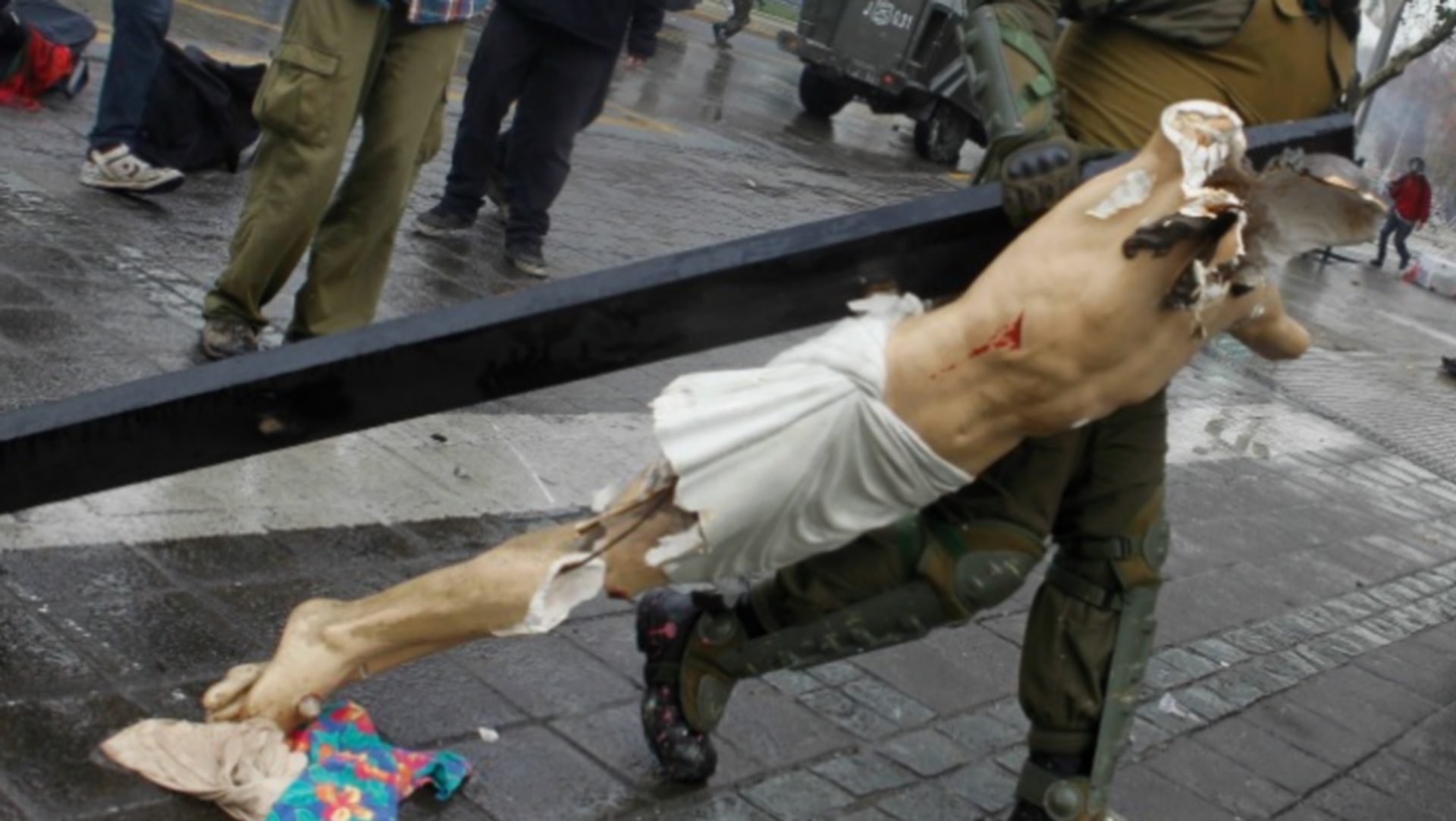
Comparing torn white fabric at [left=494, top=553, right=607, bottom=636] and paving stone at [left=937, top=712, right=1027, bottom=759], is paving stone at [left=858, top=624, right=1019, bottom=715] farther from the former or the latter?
torn white fabric at [left=494, top=553, right=607, bottom=636]

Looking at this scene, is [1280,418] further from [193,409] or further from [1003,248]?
[193,409]

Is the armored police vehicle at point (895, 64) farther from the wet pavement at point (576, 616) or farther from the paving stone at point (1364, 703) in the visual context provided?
the paving stone at point (1364, 703)

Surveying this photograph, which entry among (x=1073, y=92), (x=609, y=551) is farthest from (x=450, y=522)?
(x=1073, y=92)

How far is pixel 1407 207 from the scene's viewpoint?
25375mm

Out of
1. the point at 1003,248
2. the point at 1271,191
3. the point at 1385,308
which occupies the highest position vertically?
the point at 1271,191

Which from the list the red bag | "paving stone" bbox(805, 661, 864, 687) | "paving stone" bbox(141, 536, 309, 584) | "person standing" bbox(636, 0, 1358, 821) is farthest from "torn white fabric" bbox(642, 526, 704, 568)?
the red bag

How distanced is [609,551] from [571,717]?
83 cm

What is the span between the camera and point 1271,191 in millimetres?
3186

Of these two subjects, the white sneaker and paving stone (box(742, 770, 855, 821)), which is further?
the white sneaker

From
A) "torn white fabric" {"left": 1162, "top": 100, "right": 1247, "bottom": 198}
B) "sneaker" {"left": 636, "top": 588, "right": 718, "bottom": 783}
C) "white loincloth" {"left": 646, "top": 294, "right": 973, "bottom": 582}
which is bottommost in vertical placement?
"sneaker" {"left": 636, "top": 588, "right": 718, "bottom": 783}

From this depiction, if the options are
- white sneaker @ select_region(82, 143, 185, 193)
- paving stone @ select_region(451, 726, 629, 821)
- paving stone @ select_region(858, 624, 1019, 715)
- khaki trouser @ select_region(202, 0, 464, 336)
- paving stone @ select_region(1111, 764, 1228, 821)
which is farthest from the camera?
white sneaker @ select_region(82, 143, 185, 193)

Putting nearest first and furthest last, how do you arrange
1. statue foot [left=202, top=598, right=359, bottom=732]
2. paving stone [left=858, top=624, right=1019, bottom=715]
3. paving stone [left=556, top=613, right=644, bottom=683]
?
statue foot [left=202, top=598, right=359, bottom=732] → paving stone [left=556, top=613, right=644, bottom=683] → paving stone [left=858, top=624, right=1019, bottom=715]

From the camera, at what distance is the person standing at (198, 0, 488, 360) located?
17.2 ft

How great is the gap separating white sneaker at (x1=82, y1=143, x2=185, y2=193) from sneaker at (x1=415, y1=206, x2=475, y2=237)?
114 centimetres
